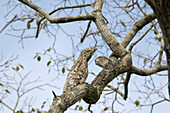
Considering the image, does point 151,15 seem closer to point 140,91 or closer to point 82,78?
point 82,78

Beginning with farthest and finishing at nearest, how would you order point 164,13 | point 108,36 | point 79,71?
point 79,71 < point 108,36 < point 164,13

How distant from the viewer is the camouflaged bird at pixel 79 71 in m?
3.58

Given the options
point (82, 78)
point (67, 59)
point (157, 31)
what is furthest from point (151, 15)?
point (67, 59)

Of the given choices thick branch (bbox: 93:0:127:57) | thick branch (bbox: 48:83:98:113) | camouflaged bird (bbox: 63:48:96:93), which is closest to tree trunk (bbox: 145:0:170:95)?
thick branch (bbox: 93:0:127:57)

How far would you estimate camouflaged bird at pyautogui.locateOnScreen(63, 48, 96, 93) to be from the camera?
11.8ft

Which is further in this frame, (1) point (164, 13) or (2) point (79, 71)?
(2) point (79, 71)

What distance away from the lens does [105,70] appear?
2.73m

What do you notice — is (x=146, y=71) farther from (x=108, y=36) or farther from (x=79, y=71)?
(x=79, y=71)

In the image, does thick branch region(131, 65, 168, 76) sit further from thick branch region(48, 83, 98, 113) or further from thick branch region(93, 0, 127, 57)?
thick branch region(48, 83, 98, 113)

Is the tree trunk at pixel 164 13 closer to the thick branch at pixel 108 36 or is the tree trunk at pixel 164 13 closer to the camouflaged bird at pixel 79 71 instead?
the thick branch at pixel 108 36

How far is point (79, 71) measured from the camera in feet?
13.0

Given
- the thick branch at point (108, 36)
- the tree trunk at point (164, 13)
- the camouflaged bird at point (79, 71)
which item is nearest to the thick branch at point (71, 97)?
the thick branch at point (108, 36)

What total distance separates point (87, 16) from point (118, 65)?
3.22 feet

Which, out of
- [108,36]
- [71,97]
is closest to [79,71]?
[108,36]
